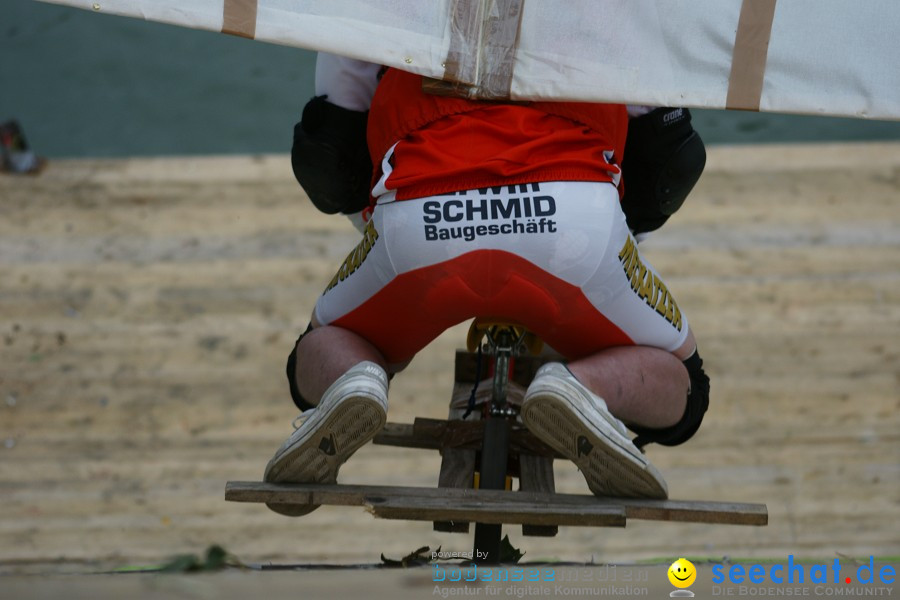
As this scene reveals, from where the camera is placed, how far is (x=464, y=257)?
6.16ft

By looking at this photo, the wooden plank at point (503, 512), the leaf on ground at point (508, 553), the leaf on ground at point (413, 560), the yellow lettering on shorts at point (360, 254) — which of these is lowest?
the leaf on ground at point (508, 553)

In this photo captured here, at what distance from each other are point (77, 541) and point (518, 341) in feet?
5.55

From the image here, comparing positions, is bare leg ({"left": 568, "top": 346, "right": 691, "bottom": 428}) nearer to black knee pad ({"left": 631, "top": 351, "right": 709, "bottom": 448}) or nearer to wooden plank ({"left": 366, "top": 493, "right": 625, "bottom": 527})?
black knee pad ({"left": 631, "top": 351, "right": 709, "bottom": 448})

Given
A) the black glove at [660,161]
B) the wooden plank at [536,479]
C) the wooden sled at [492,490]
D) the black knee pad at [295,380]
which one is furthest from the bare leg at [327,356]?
the black glove at [660,161]

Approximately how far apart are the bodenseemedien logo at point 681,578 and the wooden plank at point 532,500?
0.08 m

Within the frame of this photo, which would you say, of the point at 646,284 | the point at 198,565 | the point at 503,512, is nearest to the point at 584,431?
the point at 503,512

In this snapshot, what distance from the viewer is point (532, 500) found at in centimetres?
202

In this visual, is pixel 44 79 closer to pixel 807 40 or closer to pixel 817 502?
pixel 817 502

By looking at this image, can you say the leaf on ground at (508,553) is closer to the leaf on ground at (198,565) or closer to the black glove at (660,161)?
the leaf on ground at (198,565)

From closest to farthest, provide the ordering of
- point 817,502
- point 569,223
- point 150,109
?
point 569,223
point 817,502
point 150,109

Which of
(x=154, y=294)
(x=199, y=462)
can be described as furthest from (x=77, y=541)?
(x=154, y=294)

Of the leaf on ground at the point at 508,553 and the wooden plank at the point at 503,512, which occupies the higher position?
the wooden plank at the point at 503,512

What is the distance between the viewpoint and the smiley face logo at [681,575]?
1.81 metres

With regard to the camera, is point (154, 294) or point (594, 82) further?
point (154, 294)
